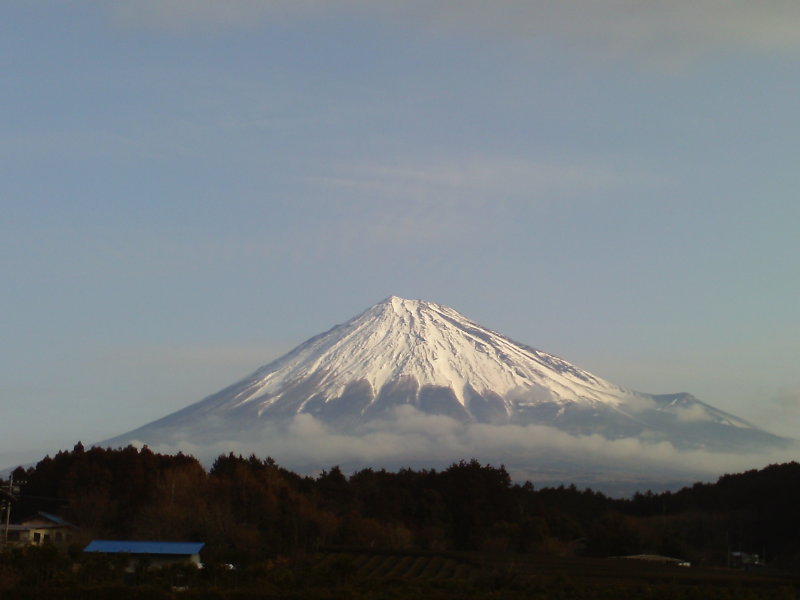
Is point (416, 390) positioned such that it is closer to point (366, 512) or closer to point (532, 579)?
point (366, 512)

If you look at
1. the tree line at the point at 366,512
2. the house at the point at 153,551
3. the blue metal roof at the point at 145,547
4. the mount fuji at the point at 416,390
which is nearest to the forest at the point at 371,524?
the tree line at the point at 366,512

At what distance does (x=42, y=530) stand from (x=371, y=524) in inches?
608

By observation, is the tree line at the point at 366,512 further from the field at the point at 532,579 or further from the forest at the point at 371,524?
the field at the point at 532,579

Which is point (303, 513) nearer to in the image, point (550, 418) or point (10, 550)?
point (10, 550)

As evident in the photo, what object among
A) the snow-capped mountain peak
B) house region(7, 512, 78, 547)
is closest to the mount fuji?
the snow-capped mountain peak

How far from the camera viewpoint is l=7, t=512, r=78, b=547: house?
51031mm

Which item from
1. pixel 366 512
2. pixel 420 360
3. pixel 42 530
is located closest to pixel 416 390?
pixel 420 360

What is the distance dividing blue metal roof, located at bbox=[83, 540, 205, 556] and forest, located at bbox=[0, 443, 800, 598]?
0.80 metres

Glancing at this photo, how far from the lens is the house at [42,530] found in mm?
51031

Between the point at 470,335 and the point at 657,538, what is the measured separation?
84.0 meters

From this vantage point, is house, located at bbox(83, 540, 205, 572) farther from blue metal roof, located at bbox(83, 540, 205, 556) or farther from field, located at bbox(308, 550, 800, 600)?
field, located at bbox(308, 550, 800, 600)

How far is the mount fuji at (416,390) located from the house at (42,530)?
72.7 m

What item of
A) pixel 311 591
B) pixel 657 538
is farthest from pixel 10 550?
pixel 657 538

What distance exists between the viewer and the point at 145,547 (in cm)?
4397
